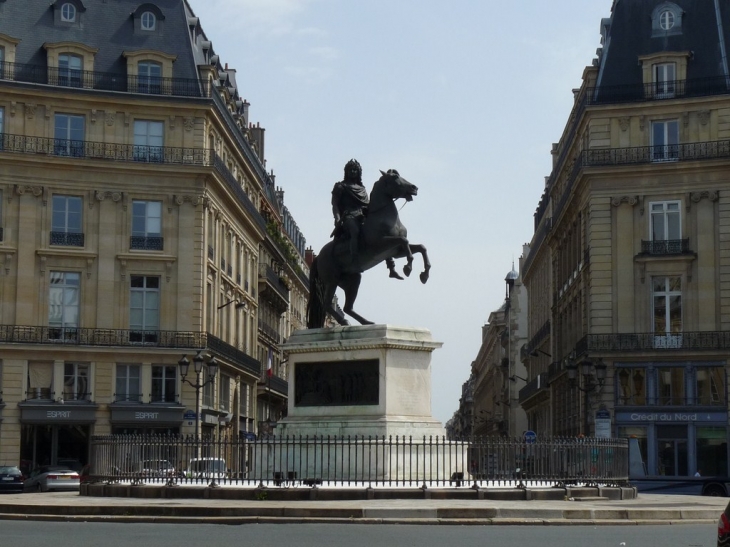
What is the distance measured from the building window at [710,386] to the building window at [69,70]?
96.1ft

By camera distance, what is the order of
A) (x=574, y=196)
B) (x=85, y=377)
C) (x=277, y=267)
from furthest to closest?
(x=277, y=267) → (x=574, y=196) → (x=85, y=377)

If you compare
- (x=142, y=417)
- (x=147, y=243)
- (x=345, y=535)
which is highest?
(x=147, y=243)

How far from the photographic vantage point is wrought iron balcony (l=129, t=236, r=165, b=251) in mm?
58375

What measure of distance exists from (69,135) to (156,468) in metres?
34.3

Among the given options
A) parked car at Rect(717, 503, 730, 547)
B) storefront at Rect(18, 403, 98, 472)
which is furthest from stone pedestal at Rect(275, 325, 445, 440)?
storefront at Rect(18, 403, 98, 472)

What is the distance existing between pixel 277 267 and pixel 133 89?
32.4 m

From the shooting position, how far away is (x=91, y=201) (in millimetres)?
57875

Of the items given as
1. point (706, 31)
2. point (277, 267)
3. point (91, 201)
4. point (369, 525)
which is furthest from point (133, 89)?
point (369, 525)

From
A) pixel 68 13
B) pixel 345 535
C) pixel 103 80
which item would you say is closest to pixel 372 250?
pixel 345 535

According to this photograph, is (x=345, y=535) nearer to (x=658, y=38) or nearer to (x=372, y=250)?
(x=372, y=250)

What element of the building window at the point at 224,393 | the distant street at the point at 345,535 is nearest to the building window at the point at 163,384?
the building window at the point at 224,393

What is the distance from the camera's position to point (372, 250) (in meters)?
26.2

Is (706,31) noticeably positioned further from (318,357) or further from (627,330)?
(318,357)

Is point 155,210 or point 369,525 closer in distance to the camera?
point 369,525
